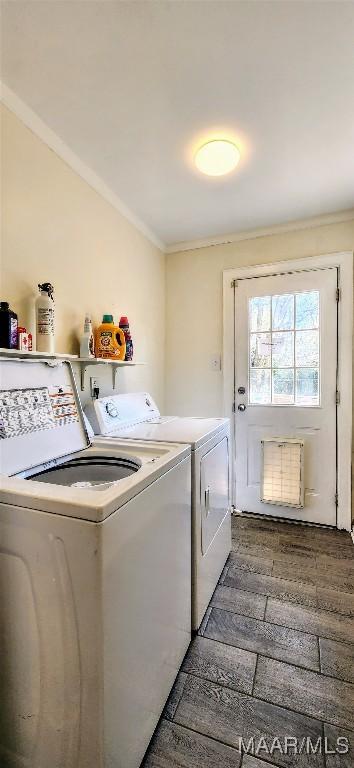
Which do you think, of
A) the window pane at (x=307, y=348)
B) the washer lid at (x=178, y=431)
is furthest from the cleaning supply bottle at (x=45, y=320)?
the window pane at (x=307, y=348)

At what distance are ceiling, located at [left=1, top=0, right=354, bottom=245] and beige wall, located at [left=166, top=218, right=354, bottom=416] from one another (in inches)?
24.9

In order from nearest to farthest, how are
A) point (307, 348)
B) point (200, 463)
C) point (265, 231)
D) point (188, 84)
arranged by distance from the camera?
1. point (188, 84)
2. point (200, 463)
3. point (307, 348)
4. point (265, 231)

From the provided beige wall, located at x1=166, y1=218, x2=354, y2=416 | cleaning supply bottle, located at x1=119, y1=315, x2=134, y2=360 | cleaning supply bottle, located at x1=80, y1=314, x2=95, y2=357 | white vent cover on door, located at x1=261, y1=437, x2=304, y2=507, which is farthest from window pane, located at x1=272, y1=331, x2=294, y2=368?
cleaning supply bottle, located at x1=80, y1=314, x2=95, y2=357

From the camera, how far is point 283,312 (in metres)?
2.57

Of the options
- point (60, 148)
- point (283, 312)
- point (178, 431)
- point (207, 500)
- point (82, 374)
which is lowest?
point (207, 500)

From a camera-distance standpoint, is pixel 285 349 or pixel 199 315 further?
pixel 199 315

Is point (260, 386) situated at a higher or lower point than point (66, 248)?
lower

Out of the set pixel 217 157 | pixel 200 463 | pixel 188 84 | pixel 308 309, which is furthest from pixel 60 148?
pixel 308 309

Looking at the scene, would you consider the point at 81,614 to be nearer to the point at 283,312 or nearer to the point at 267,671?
the point at 267,671

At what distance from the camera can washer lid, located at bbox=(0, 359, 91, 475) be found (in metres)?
1.11

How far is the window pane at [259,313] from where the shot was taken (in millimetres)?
2617

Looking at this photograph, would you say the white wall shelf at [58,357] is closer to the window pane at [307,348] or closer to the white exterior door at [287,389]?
the white exterior door at [287,389]

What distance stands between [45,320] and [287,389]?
190 centimetres

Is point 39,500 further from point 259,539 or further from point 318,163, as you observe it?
point 318,163
